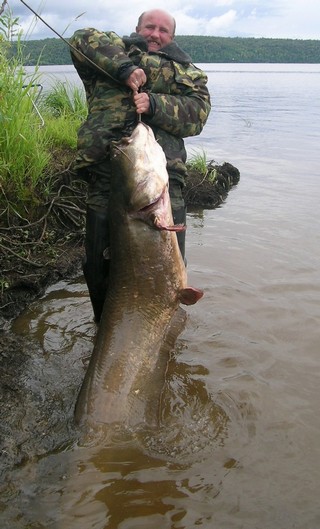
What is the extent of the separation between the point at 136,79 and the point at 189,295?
152 centimetres

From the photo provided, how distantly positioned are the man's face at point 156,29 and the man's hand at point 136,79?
24.2 inches

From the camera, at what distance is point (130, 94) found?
13.1ft

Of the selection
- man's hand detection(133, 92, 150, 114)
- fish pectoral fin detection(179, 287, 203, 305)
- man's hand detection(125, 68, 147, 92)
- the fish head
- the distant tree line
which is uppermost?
the distant tree line

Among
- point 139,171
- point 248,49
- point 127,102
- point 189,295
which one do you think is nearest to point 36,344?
point 189,295

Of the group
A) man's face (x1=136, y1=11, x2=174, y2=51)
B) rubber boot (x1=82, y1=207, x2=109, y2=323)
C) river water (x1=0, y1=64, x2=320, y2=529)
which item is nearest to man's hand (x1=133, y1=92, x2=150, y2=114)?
man's face (x1=136, y1=11, x2=174, y2=51)

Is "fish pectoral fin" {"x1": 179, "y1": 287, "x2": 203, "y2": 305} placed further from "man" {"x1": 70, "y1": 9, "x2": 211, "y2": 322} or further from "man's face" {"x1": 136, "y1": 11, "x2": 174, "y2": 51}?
"man's face" {"x1": 136, "y1": 11, "x2": 174, "y2": 51}

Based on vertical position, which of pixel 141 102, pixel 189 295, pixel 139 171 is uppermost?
pixel 141 102

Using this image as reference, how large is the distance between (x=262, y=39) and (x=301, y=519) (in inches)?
4003

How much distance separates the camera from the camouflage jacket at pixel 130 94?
3.90 m

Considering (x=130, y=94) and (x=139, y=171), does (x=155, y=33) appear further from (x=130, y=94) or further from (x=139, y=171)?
(x=139, y=171)

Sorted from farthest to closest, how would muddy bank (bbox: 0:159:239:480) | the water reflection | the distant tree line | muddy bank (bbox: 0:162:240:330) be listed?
the distant tree line, muddy bank (bbox: 0:162:240:330), muddy bank (bbox: 0:159:239:480), the water reflection

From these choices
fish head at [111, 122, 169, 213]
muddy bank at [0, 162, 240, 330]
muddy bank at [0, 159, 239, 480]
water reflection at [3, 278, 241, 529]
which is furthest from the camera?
muddy bank at [0, 162, 240, 330]

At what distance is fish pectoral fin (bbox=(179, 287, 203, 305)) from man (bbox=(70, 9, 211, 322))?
90 centimetres

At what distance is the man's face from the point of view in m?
4.16
